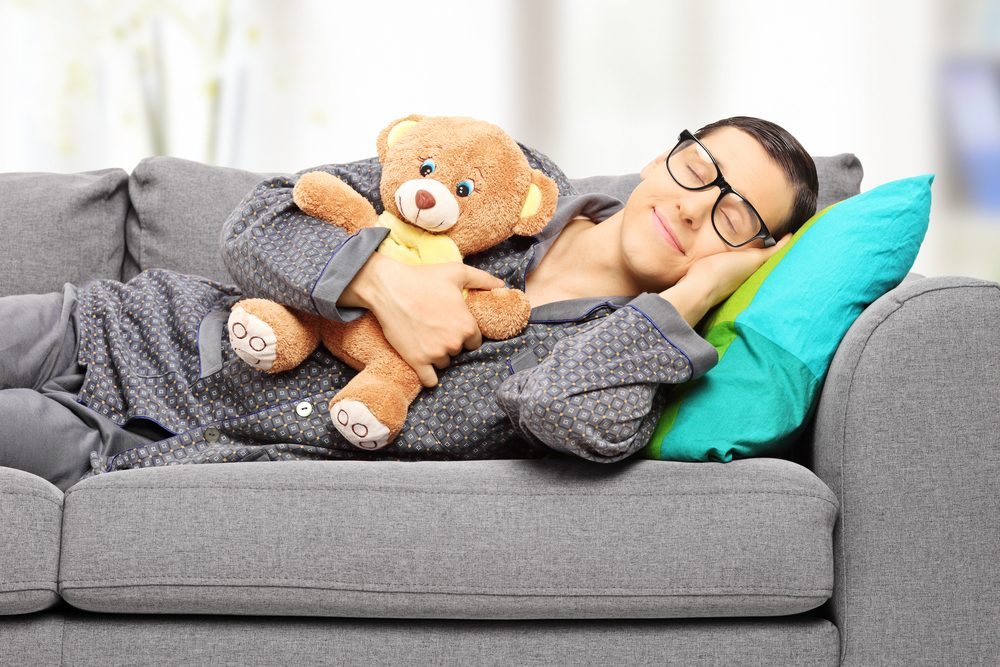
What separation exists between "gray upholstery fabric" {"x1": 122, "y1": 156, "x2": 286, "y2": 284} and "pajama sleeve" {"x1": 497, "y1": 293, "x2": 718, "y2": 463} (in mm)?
828

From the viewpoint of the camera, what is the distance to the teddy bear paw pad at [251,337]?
4.30 feet

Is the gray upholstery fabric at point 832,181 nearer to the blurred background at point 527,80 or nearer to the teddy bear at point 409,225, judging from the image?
the teddy bear at point 409,225

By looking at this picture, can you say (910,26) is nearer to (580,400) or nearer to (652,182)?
(652,182)

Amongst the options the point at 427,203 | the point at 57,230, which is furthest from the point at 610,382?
the point at 57,230

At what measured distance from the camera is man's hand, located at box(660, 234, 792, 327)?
1.29 meters

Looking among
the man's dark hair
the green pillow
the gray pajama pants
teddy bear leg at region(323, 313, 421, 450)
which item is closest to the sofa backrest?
the gray pajama pants

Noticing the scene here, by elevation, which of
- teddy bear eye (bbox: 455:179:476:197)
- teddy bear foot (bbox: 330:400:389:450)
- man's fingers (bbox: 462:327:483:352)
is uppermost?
teddy bear eye (bbox: 455:179:476:197)

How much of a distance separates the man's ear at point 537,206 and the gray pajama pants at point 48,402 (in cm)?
63

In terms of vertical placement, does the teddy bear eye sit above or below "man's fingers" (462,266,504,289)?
above

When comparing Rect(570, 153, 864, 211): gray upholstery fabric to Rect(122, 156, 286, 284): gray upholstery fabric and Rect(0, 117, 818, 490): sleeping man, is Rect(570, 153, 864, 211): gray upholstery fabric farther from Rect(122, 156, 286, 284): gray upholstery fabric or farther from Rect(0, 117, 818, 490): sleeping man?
Rect(122, 156, 286, 284): gray upholstery fabric

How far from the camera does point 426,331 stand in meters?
1.32

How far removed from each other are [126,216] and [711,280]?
1.16 meters

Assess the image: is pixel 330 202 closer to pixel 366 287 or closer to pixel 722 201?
pixel 366 287

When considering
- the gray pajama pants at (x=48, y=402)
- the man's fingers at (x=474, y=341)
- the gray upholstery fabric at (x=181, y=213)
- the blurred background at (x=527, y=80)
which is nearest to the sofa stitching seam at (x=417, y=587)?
the gray pajama pants at (x=48, y=402)
